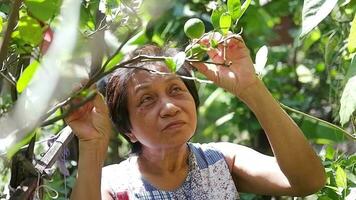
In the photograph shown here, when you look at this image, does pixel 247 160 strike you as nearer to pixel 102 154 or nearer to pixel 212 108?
pixel 102 154

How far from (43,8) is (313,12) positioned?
1.36 ft

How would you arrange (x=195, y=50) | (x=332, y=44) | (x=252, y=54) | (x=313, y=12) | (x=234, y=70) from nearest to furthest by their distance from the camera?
(x=195, y=50) → (x=313, y=12) → (x=234, y=70) → (x=332, y=44) → (x=252, y=54)

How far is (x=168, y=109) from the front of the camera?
1316 mm

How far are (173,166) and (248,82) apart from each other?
0.28 meters

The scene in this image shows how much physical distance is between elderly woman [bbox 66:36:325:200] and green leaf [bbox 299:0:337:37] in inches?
6.1

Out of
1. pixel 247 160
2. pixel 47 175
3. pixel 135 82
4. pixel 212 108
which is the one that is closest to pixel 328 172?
pixel 247 160

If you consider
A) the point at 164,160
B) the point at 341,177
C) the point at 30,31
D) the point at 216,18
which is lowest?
the point at 341,177

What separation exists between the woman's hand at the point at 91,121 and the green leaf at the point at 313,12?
288mm

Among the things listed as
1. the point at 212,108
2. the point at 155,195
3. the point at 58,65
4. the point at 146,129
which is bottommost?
the point at 212,108

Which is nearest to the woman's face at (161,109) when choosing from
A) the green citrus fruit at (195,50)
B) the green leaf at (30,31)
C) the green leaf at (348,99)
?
the green leaf at (348,99)

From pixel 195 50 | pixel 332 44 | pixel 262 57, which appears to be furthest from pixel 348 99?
pixel 332 44

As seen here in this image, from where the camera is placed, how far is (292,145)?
1.27 m

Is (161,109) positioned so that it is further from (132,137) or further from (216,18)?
(216,18)

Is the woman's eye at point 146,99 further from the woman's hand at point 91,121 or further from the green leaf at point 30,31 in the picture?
the green leaf at point 30,31
